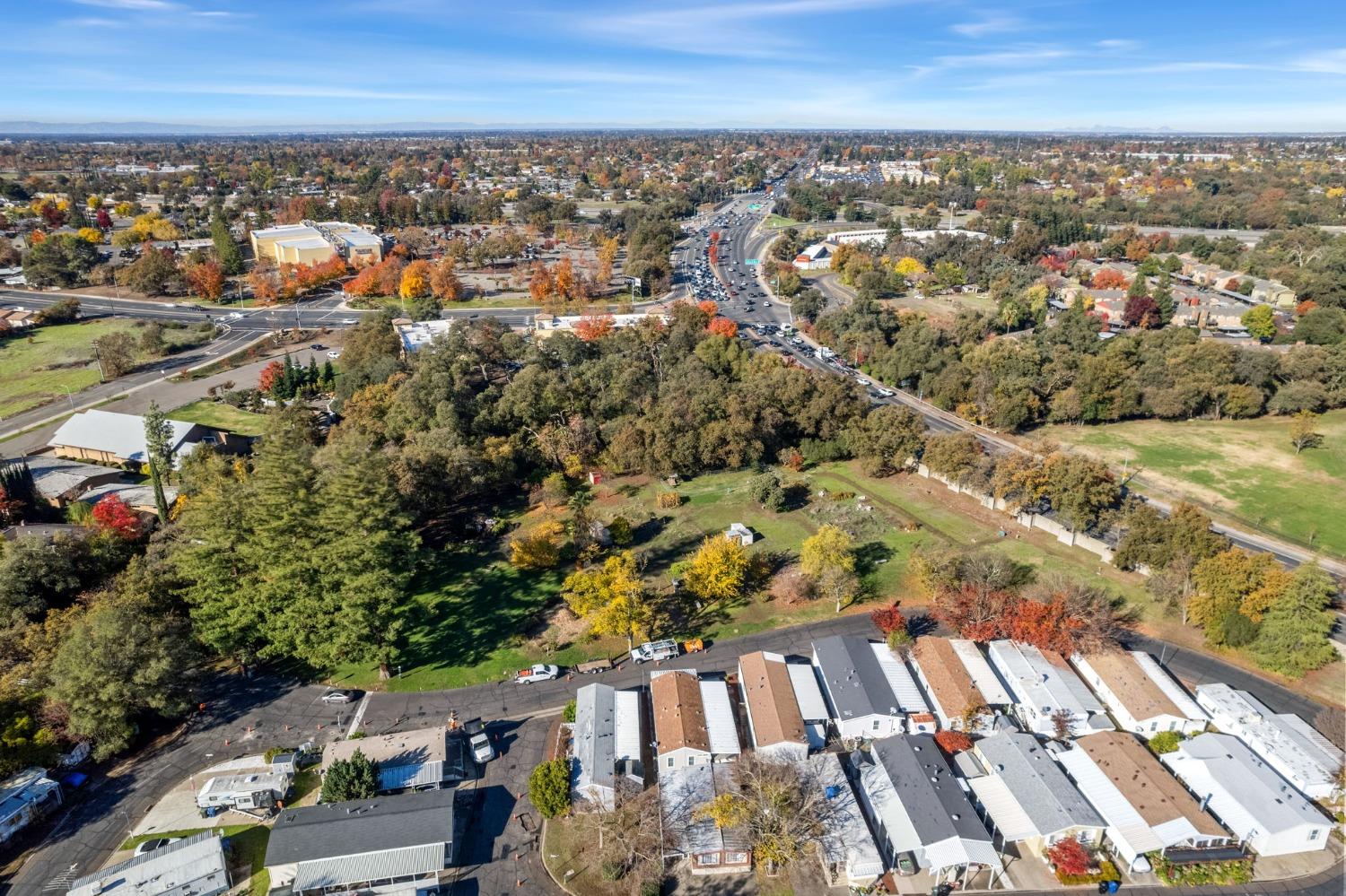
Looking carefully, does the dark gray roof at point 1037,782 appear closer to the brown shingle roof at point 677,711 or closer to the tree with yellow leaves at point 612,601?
the brown shingle roof at point 677,711

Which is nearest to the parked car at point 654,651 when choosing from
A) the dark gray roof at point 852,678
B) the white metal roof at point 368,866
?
the dark gray roof at point 852,678

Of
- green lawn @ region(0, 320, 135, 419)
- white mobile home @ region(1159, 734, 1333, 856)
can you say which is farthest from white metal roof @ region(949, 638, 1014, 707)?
green lawn @ region(0, 320, 135, 419)

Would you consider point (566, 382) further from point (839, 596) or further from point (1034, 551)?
point (1034, 551)

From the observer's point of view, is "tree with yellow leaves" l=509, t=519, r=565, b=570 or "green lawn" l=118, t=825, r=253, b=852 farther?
"tree with yellow leaves" l=509, t=519, r=565, b=570

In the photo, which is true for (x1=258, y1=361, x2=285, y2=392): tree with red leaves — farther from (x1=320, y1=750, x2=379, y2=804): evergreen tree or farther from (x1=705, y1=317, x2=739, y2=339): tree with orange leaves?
(x1=320, y1=750, x2=379, y2=804): evergreen tree

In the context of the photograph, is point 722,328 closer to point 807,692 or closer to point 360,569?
point 807,692

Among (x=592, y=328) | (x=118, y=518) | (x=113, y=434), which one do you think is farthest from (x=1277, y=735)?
(x=113, y=434)

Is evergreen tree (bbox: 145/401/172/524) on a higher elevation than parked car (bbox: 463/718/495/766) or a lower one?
higher
